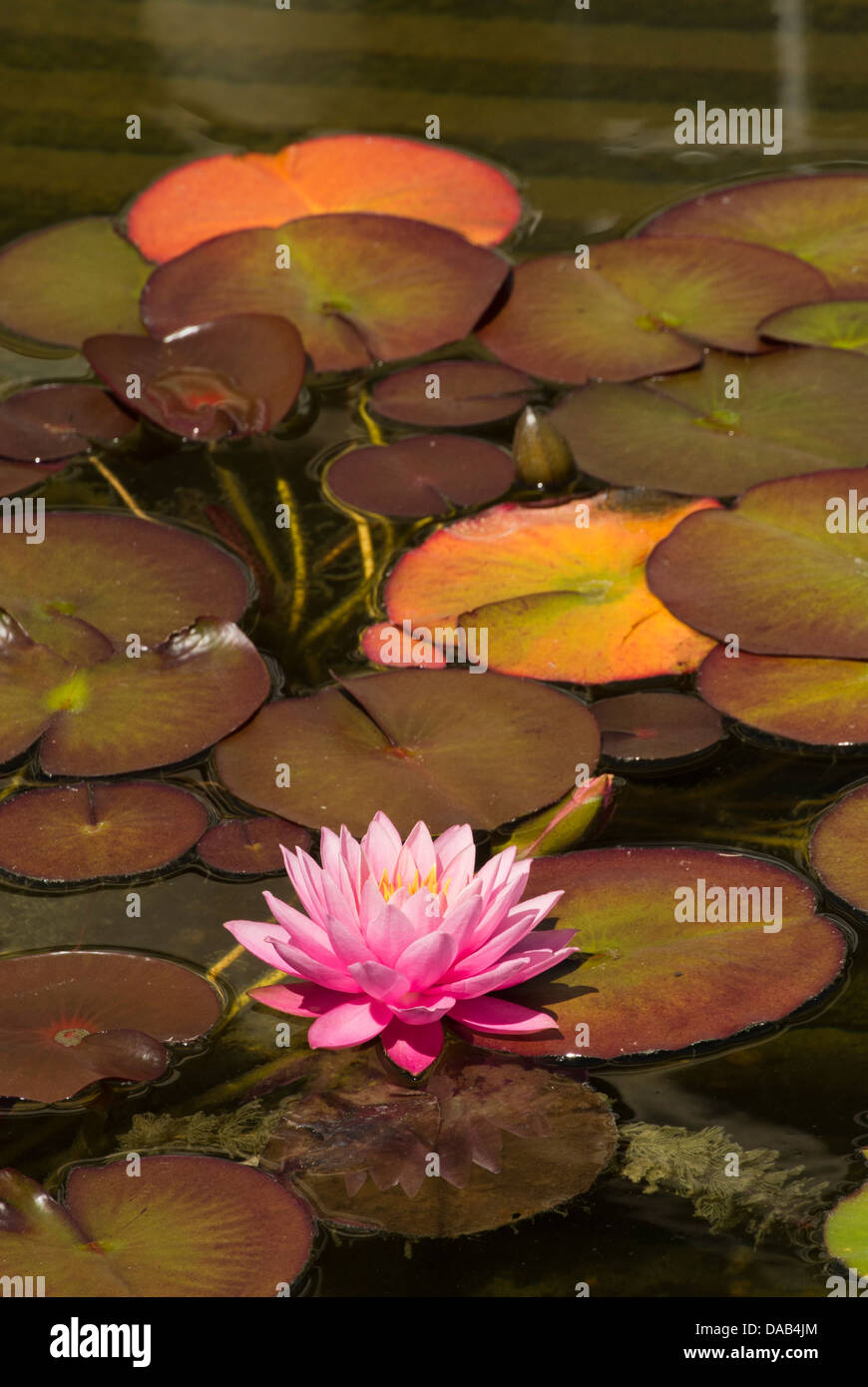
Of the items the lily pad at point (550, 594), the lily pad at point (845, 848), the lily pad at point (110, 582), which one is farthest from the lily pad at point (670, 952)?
the lily pad at point (110, 582)

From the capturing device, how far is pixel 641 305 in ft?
11.0

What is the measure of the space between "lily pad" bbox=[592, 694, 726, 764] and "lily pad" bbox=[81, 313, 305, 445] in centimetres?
106

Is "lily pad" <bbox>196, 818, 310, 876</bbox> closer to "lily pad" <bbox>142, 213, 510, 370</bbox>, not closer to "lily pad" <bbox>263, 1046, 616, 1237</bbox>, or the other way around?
"lily pad" <bbox>263, 1046, 616, 1237</bbox>

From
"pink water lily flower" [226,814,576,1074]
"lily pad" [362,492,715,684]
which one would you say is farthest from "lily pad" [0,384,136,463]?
"pink water lily flower" [226,814,576,1074]

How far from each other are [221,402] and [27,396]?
0.41 metres

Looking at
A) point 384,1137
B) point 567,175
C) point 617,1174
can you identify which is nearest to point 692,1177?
point 617,1174

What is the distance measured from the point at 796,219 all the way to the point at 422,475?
130 centimetres

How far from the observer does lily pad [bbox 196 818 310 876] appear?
7.13ft

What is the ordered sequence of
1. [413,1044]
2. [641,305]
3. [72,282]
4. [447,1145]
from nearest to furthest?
[447,1145], [413,1044], [641,305], [72,282]

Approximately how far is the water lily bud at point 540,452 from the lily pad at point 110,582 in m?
0.57

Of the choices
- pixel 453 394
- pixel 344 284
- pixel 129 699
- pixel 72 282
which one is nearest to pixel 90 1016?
pixel 129 699

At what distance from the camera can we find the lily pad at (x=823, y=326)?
3217 mm

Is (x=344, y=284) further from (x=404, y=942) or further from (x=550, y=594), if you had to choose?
(x=404, y=942)
